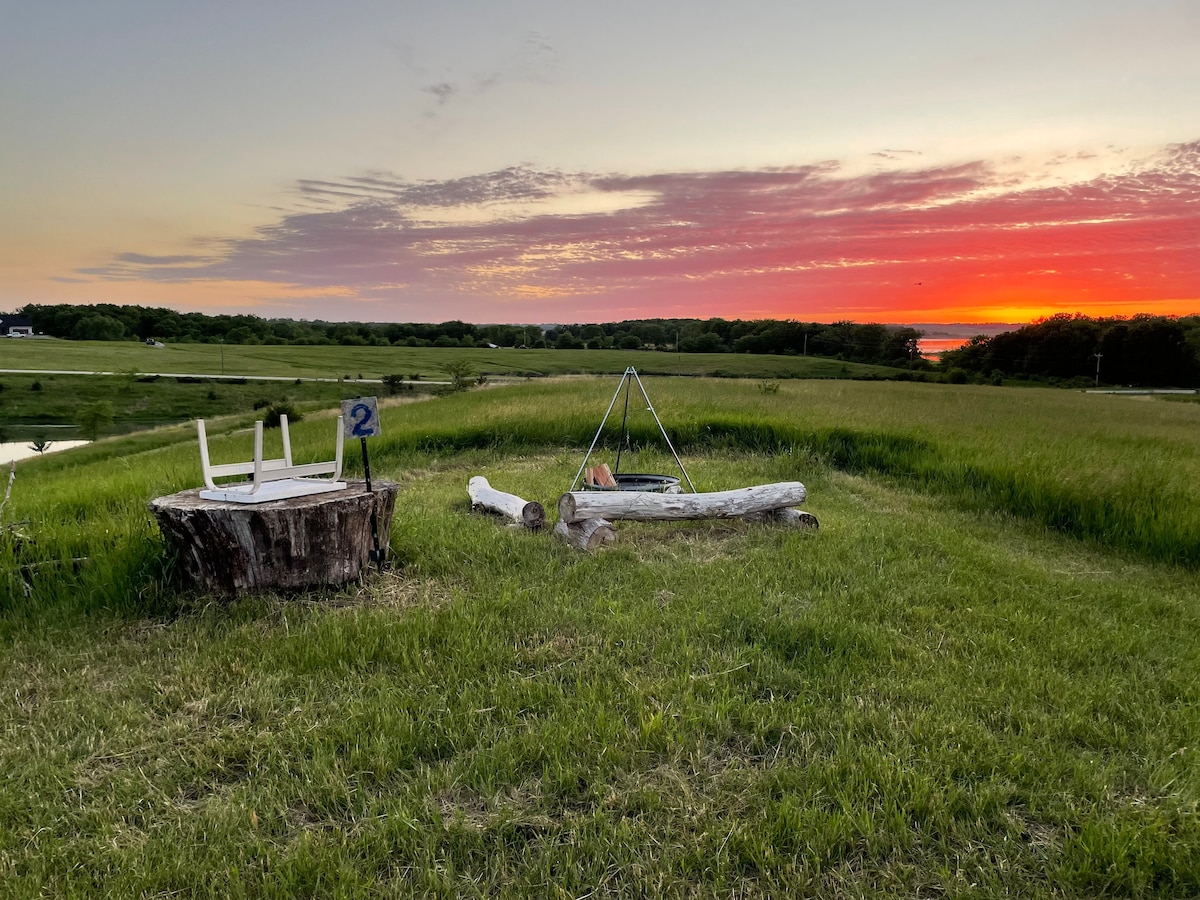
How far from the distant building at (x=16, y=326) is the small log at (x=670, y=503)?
218108 millimetres

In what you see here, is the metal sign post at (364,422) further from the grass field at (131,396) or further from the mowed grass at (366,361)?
the grass field at (131,396)

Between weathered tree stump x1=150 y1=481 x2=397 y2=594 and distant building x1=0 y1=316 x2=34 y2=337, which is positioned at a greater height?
distant building x1=0 y1=316 x2=34 y2=337

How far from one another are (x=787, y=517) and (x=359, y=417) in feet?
18.2

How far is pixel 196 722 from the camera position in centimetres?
415

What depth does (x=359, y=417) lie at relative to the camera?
6.44 metres

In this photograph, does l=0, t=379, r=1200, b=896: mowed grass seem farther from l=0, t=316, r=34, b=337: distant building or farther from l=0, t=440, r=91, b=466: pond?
l=0, t=316, r=34, b=337: distant building

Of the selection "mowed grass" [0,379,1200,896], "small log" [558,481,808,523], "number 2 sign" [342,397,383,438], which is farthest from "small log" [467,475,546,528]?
"number 2 sign" [342,397,383,438]

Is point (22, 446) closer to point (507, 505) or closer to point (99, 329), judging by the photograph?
point (99, 329)

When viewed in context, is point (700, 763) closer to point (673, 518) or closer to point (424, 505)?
point (673, 518)

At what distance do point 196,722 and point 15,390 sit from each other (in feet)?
461

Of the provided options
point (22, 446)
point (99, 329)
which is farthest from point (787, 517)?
point (99, 329)

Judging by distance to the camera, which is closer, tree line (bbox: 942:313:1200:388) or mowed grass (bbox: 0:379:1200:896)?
mowed grass (bbox: 0:379:1200:896)

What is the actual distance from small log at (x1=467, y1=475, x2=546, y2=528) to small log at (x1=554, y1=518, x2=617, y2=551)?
49cm

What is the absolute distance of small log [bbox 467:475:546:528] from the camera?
8.39 m
